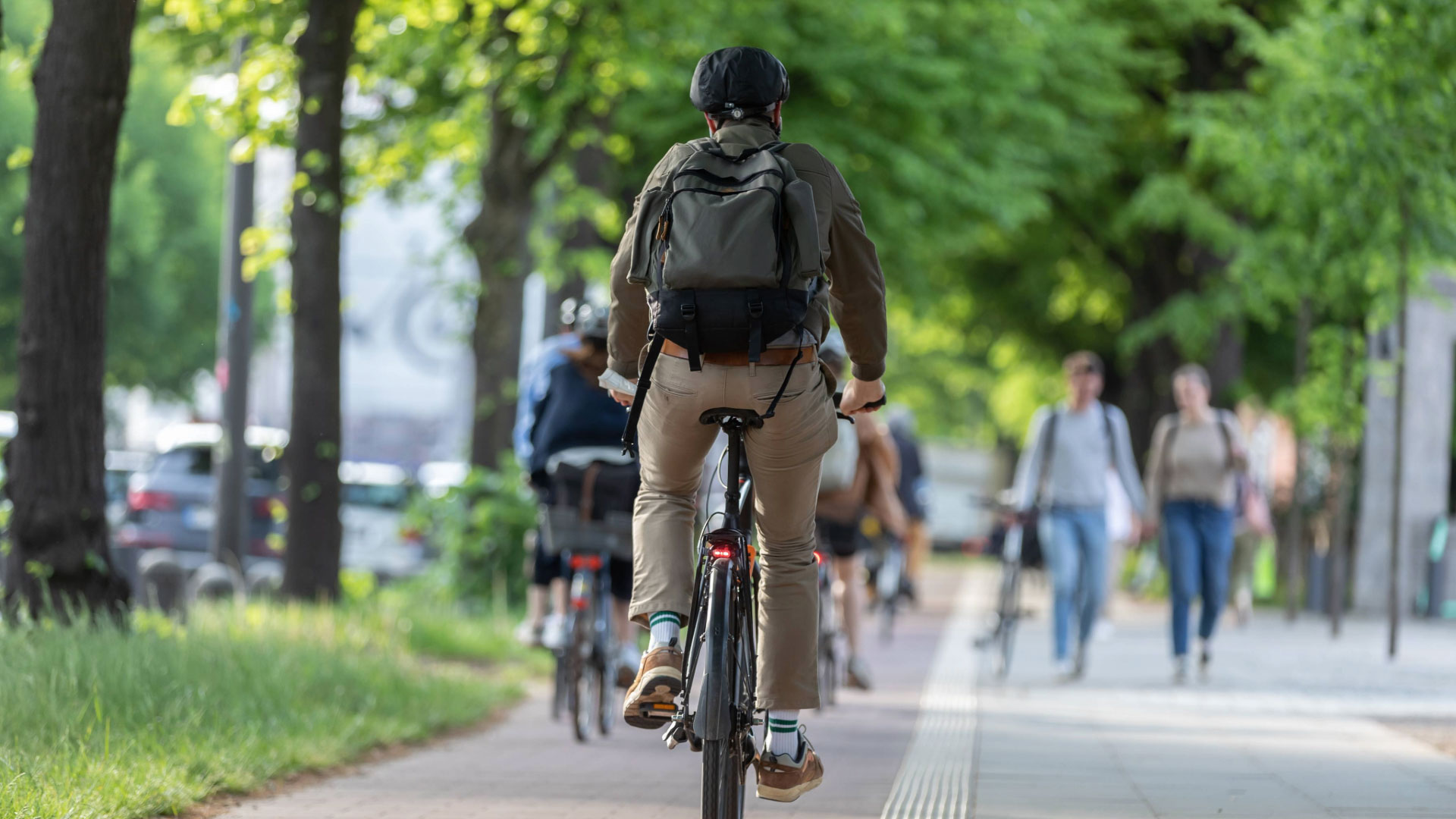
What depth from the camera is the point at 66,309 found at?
8.23 meters

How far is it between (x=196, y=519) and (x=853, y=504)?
12.0 meters

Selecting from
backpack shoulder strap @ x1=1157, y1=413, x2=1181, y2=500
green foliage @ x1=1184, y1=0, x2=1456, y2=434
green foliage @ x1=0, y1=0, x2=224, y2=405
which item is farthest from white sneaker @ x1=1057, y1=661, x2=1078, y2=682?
green foliage @ x1=0, y1=0, x2=224, y2=405

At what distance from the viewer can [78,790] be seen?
548 centimetres

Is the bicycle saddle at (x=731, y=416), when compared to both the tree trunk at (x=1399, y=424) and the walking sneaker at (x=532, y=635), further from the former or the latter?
the tree trunk at (x=1399, y=424)

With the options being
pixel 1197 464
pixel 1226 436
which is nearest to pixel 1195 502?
pixel 1197 464

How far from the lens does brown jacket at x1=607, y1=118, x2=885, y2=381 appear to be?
4945 mm

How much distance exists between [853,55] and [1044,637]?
6.12 m

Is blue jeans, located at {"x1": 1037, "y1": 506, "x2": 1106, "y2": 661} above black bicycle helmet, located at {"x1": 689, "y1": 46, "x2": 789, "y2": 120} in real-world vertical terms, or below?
below

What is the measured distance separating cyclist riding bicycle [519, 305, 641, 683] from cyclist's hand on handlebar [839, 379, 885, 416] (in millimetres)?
3371

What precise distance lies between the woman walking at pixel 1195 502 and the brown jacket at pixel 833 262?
704 cm

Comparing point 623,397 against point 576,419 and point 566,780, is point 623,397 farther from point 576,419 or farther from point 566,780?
point 576,419

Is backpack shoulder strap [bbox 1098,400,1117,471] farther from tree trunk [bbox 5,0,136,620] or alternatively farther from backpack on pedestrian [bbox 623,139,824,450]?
backpack on pedestrian [bbox 623,139,824,450]

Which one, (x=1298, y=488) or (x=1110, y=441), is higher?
(x=1110, y=441)

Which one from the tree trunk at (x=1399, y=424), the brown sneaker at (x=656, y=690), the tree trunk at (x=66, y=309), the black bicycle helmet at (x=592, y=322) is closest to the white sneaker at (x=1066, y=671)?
the tree trunk at (x=1399, y=424)
